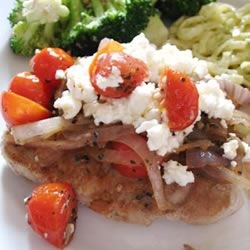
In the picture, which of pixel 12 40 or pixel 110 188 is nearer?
pixel 110 188

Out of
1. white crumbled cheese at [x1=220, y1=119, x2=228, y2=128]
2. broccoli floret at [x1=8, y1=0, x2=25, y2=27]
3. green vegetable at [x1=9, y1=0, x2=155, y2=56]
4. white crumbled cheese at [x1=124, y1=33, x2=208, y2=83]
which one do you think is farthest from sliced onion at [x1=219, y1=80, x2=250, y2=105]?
broccoli floret at [x1=8, y1=0, x2=25, y2=27]

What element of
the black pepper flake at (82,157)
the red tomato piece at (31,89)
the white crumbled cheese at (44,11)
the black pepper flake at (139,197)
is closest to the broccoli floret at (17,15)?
the white crumbled cheese at (44,11)

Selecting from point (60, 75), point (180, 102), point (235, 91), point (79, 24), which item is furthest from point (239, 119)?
point (79, 24)

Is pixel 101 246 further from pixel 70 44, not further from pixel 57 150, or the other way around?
pixel 70 44

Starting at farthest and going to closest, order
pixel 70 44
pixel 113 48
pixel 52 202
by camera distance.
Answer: pixel 70 44 → pixel 113 48 → pixel 52 202

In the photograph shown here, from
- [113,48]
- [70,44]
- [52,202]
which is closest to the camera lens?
[52,202]

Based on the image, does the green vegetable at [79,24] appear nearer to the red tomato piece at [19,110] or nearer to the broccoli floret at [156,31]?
the broccoli floret at [156,31]

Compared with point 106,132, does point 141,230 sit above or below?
below

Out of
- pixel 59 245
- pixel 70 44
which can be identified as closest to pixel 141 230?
pixel 59 245

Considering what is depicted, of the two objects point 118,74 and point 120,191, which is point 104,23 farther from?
point 120,191
